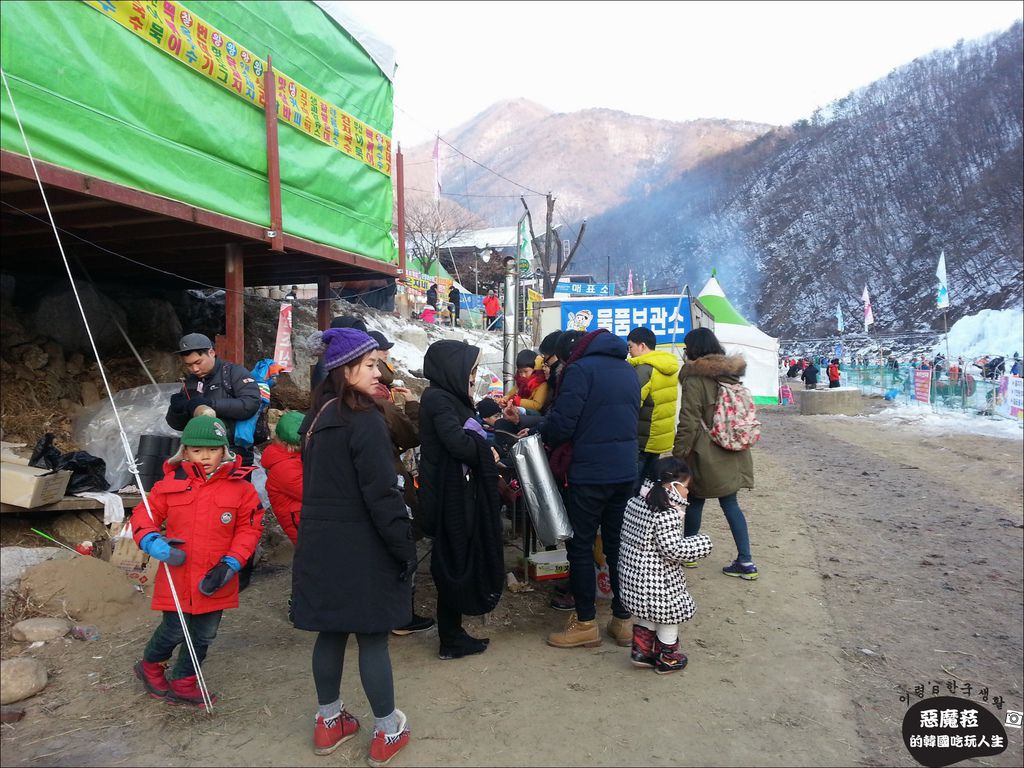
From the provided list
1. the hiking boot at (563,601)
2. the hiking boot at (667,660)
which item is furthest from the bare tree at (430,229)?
the hiking boot at (667,660)

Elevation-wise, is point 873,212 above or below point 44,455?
above

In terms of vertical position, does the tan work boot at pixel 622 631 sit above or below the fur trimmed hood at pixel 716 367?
below

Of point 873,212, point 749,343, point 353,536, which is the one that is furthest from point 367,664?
point 873,212

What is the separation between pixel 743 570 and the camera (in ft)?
17.4

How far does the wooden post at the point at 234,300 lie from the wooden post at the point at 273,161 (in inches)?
15.6

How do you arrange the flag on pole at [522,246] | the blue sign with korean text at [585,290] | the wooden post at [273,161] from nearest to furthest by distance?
the wooden post at [273,161] → the flag on pole at [522,246] → the blue sign with korean text at [585,290]

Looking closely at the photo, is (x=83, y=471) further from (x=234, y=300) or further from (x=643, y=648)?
(x=643, y=648)

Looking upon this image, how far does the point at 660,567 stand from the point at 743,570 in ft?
6.95

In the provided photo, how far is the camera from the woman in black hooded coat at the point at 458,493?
3510 mm

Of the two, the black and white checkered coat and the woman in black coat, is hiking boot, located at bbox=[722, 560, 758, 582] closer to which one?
the black and white checkered coat

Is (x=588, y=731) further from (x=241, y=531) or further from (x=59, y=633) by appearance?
(x=59, y=633)

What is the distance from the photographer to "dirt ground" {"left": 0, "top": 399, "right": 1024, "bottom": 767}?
292 centimetres

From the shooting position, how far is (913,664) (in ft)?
13.2

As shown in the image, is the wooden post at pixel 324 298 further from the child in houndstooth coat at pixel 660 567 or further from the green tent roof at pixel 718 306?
the green tent roof at pixel 718 306
